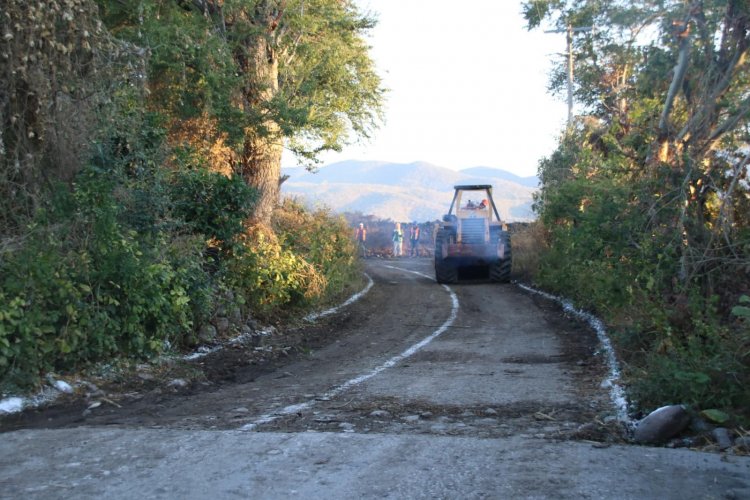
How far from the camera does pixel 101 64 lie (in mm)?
9609

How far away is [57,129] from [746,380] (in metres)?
8.11

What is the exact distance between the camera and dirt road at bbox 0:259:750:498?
15.2 feet

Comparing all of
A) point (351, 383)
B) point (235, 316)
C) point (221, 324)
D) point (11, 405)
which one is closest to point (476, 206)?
point (235, 316)

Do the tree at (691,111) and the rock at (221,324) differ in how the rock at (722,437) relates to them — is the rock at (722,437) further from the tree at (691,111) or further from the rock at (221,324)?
the rock at (221,324)

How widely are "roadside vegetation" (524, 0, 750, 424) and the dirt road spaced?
862 millimetres

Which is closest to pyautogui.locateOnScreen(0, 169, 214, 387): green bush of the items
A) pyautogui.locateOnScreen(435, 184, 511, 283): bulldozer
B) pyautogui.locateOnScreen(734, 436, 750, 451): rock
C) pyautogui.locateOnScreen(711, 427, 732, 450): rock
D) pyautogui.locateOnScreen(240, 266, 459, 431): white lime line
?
pyautogui.locateOnScreen(240, 266, 459, 431): white lime line

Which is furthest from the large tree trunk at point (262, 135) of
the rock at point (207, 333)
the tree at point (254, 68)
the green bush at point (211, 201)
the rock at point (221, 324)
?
the rock at point (207, 333)

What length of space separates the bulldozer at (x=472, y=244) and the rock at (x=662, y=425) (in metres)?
16.4

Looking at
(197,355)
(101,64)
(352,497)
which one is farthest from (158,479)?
(101,64)

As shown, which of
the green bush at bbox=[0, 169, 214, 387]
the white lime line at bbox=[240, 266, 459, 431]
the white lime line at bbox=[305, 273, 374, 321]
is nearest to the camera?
the white lime line at bbox=[240, 266, 459, 431]

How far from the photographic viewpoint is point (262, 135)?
47.8 feet

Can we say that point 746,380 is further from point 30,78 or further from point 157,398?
point 30,78

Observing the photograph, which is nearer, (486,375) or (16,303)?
(16,303)

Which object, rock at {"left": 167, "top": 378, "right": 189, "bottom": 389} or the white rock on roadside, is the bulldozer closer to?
rock at {"left": 167, "top": 378, "right": 189, "bottom": 389}
